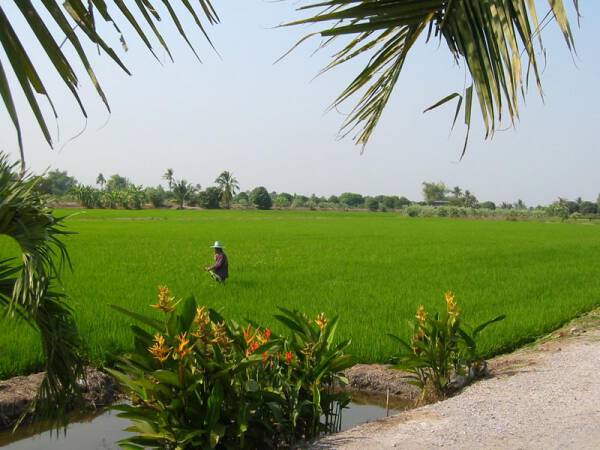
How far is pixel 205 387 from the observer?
10.8 ft

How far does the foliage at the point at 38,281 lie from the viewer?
2594 mm

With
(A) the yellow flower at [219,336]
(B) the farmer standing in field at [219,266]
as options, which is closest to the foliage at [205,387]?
(A) the yellow flower at [219,336]

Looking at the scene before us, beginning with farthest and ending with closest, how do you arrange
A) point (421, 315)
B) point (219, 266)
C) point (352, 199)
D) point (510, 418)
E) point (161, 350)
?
point (352, 199), point (219, 266), point (421, 315), point (510, 418), point (161, 350)

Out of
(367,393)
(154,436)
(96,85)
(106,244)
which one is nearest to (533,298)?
(367,393)

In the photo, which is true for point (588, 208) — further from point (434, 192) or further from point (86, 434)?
point (86, 434)

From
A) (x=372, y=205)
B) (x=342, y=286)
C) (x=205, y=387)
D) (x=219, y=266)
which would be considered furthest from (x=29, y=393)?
(x=372, y=205)

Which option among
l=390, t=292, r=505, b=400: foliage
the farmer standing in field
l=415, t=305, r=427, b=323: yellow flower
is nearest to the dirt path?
l=390, t=292, r=505, b=400: foliage

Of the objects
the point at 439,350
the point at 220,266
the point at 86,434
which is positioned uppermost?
the point at 220,266

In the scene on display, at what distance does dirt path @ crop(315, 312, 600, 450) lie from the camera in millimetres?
3504

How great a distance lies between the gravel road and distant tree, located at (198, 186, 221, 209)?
2909 inches

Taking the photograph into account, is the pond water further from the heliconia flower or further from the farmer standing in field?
the farmer standing in field

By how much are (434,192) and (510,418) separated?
4221 inches

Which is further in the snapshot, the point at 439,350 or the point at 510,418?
the point at 439,350

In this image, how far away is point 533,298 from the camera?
10.3 metres
